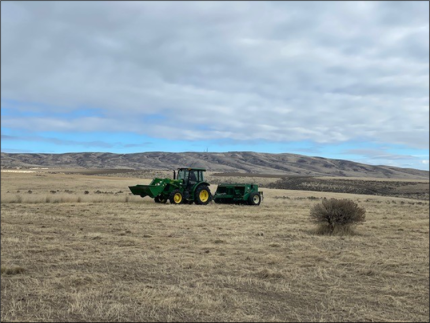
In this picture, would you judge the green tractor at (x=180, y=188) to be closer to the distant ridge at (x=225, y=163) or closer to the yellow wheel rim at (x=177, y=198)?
the yellow wheel rim at (x=177, y=198)

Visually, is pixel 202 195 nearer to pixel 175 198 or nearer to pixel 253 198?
pixel 175 198

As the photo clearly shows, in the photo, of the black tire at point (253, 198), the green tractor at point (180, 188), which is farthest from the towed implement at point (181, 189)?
the black tire at point (253, 198)

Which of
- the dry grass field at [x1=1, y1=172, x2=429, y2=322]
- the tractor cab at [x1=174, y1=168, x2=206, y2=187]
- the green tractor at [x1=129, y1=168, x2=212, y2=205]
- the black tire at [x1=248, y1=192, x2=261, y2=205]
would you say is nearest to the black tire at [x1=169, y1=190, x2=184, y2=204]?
the green tractor at [x1=129, y1=168, x2=212, y2=205]

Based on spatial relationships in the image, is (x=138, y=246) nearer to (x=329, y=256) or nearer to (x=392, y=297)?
(x=329, y=256)

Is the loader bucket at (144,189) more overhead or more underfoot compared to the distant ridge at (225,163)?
more underfoot

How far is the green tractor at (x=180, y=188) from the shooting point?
473cm

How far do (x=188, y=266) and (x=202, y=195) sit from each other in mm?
12744

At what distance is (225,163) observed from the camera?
6.60 metres

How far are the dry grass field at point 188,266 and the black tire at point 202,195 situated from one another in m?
0.87

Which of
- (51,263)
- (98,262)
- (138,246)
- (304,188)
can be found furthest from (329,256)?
(304,188)

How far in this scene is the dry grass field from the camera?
8828 mm

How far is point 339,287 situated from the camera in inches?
647

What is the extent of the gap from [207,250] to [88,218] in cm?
845

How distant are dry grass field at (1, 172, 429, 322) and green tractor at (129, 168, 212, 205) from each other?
0.21 meters
